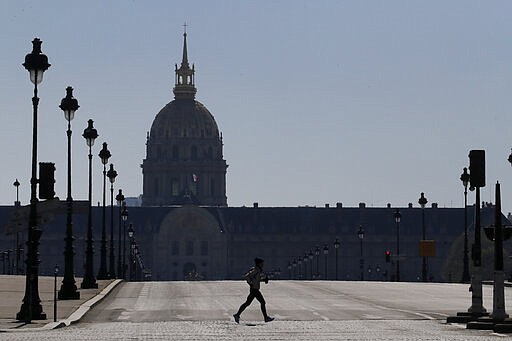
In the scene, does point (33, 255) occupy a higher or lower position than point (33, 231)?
lower

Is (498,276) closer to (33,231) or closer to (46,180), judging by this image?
(33,231)

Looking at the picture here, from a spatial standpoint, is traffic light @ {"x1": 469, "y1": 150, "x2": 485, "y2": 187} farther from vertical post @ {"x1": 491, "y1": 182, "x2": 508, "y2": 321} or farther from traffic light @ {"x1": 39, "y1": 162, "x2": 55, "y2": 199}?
traffic light @ {"x1": 39, "y1": 162, "x2": 55, "y2": 199}

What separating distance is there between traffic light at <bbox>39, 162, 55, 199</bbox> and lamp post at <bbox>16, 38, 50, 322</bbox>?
59.7 inches

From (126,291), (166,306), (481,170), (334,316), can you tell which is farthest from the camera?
(126,291)

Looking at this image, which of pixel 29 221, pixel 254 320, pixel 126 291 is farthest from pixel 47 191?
pixel 126 291

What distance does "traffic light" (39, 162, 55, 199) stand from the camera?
138 feet

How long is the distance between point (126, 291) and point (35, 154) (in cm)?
2478

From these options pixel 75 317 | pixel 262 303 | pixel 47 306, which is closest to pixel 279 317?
pixel 262 303

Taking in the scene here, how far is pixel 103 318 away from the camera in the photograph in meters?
40.9

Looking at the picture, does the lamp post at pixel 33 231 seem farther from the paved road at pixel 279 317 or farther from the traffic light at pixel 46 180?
the traffic light at pixel 46 180

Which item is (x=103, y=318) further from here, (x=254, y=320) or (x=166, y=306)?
(x=166, y=306)

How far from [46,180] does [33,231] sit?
2.47m

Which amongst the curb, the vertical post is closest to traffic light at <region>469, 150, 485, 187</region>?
the vertical post

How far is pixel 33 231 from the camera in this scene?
40.1 meters
